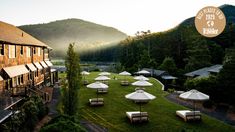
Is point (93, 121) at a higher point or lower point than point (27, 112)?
lower

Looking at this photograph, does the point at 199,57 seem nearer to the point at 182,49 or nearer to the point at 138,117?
the point at 182,49

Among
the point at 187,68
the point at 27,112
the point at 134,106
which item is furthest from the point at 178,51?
the point at 27,112

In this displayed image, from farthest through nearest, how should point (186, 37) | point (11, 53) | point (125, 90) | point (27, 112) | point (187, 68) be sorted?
point (186, 37)
point (187, 68)
point (125, 90)
point (11, 53)
point (27, 112)

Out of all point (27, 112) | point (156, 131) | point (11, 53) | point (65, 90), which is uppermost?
point (11, 53)

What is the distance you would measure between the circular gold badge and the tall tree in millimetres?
9548

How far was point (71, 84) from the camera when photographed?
1838 cm

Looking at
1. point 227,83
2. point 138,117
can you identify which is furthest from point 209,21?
point 227,83

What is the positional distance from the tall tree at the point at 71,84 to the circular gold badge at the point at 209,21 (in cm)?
955

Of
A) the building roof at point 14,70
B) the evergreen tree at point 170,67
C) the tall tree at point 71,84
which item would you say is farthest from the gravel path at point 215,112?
the evergreen tree at point 170,67

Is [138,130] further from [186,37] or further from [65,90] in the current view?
[186,37]

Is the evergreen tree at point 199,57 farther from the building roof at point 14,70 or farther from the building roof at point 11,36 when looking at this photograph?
the building roof at point 14,70

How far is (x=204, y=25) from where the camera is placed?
19.6 meters

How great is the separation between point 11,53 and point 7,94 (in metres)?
4.53

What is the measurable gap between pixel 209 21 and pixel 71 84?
1124 centimetres
